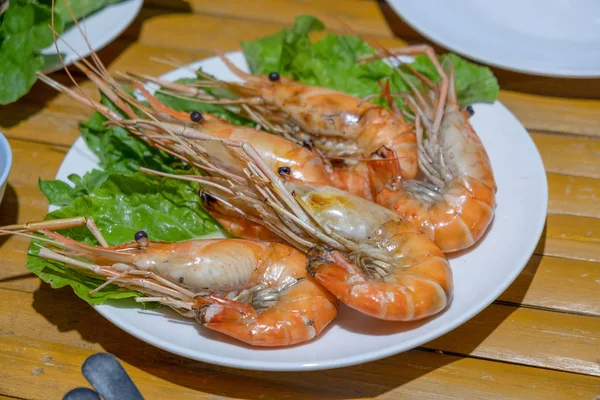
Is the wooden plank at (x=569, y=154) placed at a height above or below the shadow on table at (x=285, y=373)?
above

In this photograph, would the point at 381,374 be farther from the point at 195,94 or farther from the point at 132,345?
the point at 195,94

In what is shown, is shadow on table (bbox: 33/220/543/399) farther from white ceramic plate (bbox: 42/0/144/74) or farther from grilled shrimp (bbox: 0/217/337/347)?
white ceramic plate (bbox: 42/0/144/74)

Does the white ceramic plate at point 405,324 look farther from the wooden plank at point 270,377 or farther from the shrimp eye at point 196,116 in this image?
the shrimp eye at point 196,116

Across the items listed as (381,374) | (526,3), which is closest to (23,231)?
(381,374)

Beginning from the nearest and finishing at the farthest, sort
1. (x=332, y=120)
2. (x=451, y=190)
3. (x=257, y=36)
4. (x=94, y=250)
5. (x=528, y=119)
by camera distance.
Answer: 1. (x=94, y=250)
2. (x=451, y=190)
3. (x=332, y=120)
4. (x=528, y=119)
5. (x=257, y=36)

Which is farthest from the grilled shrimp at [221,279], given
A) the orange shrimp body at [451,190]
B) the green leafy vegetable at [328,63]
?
the green leafy vegetable at [328,63]

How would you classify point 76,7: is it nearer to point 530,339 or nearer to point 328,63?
point 328,63

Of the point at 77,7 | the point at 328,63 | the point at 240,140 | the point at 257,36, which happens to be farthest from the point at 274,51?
the point at 77,7
